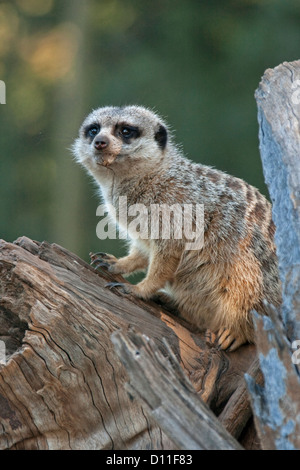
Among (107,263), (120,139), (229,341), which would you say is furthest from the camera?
(120,139)

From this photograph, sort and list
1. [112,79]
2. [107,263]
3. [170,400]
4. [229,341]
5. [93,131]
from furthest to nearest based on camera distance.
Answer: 1. [112,79]
2. [93,131]
3. [107,263]
4. [229,341]
5. [170,400]

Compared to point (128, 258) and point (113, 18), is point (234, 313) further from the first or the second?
point (113, 18)

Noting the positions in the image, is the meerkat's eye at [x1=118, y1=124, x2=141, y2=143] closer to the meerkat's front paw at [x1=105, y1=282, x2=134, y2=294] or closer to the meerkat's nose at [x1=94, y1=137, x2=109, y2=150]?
the meerkat's nose at [x1=94, y1=137, x2=109, y2=150]

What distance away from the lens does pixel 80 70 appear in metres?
6.57

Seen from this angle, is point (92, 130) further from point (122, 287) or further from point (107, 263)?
point (122, 287)

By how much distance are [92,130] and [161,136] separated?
354 millimetres

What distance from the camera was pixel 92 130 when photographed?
329 cm

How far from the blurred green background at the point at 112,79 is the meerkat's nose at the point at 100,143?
10.9 feet

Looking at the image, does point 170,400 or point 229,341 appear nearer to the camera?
point 170,400

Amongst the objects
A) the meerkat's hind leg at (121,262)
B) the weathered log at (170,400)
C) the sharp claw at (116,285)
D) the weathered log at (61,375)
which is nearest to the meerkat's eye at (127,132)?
the meerkat's hind leg at (121,262)

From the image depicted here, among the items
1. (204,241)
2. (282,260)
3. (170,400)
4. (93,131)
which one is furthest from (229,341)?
(93,131)

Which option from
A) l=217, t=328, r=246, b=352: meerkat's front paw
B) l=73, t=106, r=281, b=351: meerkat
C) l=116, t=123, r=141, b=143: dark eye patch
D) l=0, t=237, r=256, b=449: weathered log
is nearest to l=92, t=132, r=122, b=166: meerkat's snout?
l=73, t=106, r=281, b=351: meerkat

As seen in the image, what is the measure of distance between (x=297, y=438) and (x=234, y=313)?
106 cm

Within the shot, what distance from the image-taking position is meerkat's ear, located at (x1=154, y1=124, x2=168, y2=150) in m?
3.27
